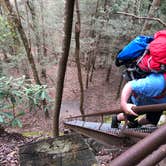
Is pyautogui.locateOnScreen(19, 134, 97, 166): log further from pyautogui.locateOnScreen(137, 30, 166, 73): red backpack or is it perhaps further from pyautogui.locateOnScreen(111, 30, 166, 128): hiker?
pyautogui.locateOnScreen(137, 30, 166, 73): red backpack

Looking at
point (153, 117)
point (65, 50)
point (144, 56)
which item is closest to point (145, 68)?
point (144, 56)

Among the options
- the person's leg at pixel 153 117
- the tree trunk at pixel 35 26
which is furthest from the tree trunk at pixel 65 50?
the tree trunk at pixel 35 26

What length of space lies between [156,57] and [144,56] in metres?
0.20

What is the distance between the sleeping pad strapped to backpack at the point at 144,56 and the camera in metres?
2.82

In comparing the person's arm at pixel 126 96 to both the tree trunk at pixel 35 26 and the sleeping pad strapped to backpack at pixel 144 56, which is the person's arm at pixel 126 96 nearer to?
the sleeping pad strapped to backpack at pixel 144 56

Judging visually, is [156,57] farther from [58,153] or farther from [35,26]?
[35,26]

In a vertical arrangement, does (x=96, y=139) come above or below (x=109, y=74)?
above

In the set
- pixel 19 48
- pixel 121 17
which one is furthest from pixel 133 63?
pixel 121 17

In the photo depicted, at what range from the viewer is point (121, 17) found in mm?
17016

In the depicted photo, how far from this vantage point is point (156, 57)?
9.27ft

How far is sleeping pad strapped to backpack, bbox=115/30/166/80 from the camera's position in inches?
111

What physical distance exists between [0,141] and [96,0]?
49.0 feet

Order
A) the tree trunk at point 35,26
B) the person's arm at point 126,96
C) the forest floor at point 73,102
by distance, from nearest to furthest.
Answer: the person's arm at point 126,96
the forest floor at point 73,102
the tree trunk at point 35,26

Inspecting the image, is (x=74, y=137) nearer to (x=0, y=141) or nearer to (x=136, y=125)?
(x=136, y=125)
